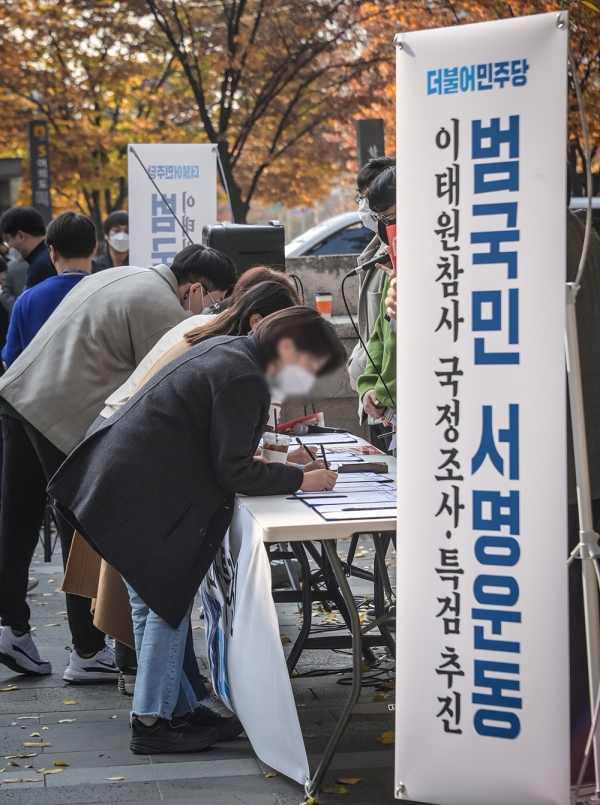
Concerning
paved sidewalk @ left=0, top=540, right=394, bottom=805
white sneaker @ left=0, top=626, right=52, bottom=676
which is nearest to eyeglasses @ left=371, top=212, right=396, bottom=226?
paved sidewalk @ left=0, top=540, right=394, bottom=805

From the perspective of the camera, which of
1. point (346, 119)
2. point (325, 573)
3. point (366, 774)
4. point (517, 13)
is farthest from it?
point (346, 119)

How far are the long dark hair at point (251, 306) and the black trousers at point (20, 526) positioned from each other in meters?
1.36

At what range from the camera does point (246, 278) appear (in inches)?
146

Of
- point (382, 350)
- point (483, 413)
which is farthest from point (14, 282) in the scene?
point (483, 413)

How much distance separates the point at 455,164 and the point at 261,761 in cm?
203

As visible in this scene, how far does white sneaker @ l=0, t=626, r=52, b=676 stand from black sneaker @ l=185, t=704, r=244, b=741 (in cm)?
110

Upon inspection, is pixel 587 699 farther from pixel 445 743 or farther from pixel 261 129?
pixel 261 129

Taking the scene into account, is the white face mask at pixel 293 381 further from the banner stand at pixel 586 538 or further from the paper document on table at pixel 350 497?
the paper document on table at pixel 350 497

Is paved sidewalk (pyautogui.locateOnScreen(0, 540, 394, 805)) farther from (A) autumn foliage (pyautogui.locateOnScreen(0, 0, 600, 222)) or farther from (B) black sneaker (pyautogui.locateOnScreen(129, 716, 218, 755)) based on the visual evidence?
(A) autumn foliage (pyautogui.locateOnScreen(0, 0, 600, 222))

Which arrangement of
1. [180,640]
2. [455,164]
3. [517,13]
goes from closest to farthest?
[455,164] → [180,640] → [517,13]

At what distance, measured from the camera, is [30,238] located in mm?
6172

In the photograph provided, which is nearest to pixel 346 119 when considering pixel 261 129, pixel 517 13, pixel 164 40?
pixel 261 129

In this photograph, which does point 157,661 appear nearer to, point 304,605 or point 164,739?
point 164,739

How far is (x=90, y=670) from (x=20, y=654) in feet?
1.05
